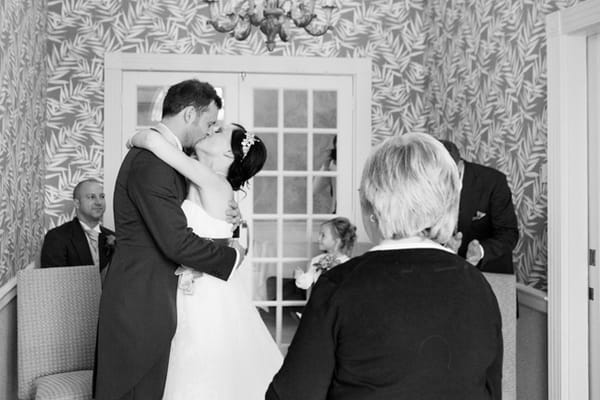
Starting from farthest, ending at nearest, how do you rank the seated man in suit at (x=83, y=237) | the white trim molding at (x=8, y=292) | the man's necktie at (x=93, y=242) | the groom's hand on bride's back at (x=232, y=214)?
the man's necktie at (x=93, y=242) < the seated man in suit at (x=83, y=237) < the white trim molding at (x=8, y=292) < the groom's hand on bride's back at (x=232, y=214)

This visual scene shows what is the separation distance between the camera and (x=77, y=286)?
358 centimetres

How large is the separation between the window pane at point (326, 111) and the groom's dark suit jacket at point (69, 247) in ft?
5.70

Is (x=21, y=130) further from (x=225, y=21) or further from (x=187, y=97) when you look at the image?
(x=187, y=97)

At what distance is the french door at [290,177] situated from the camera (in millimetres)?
5316

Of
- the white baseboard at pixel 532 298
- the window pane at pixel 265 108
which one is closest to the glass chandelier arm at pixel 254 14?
the window pane at pixel 265 108

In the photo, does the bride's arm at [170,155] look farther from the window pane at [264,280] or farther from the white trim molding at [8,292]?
the window pane at [264,280]

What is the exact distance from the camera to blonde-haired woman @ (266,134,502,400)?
1.36m

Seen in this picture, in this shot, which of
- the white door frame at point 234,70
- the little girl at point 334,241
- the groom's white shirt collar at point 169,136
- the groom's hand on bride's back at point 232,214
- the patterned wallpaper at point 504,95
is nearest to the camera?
the groom's white shirt collar at point 169,136

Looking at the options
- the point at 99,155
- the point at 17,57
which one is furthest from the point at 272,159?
the point at 17,57

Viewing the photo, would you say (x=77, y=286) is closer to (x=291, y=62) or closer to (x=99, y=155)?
(x=99, y=155)

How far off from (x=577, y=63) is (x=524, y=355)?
1.48 metres

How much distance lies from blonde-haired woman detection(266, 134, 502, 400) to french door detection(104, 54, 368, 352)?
153 inches

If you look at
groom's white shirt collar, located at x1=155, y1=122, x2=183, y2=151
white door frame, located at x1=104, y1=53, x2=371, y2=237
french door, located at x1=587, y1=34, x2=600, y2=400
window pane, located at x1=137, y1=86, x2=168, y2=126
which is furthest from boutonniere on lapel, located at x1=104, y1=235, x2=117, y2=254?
french door, located at x1=587, y1=34, x2=600, y2=400

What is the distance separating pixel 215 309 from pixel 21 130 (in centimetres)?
215
